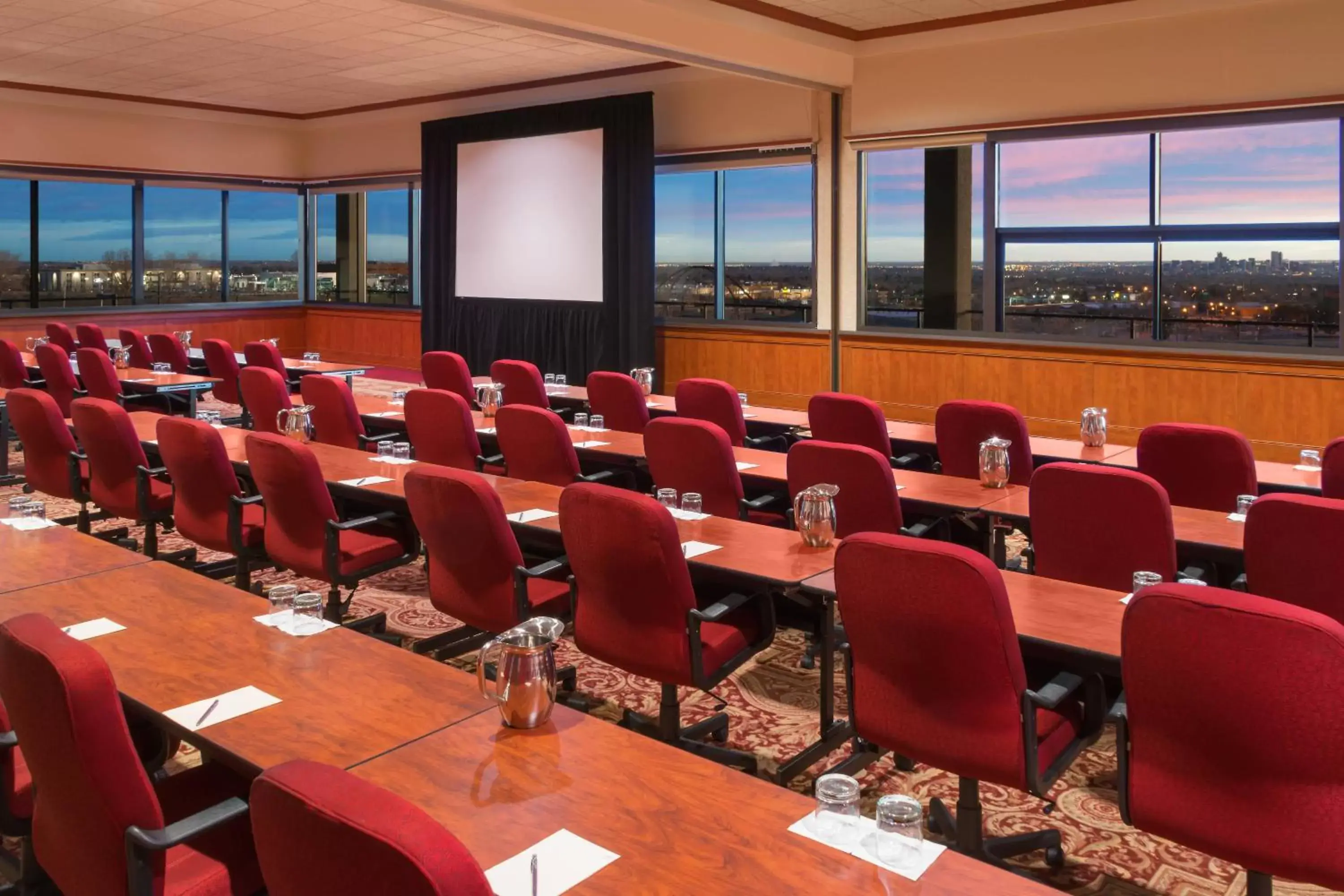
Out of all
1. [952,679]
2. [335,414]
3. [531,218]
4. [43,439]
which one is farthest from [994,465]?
[531,218]

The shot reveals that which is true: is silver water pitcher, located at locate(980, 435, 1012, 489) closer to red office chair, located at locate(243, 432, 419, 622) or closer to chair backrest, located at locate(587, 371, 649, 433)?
red office chair, located at locate(243, 432, 419, 622)

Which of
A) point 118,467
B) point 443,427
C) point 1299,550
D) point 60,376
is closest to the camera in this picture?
point 1299,550

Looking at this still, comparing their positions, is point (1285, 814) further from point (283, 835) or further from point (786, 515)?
point (786, 515)

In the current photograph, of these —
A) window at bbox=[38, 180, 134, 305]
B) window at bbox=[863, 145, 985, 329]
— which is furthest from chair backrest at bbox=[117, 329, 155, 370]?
window at bbox=[863, 145, 985, 329]

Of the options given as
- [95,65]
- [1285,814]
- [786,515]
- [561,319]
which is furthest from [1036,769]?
[95,65]

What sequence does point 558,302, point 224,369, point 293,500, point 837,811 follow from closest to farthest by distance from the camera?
point 837,811, point 293,500, point 224,369, point 558,302

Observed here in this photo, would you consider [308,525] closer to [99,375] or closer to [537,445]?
[537,445]

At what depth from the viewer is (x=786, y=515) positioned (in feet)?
17.1

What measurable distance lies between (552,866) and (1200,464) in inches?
154

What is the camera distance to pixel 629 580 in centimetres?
337

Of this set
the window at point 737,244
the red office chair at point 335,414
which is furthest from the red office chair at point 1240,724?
the window at point 737,244

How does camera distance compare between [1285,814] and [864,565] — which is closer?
→ [1285,814]

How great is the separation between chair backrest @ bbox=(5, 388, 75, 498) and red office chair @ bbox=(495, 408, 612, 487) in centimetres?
221

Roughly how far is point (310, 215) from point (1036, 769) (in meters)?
15.9
